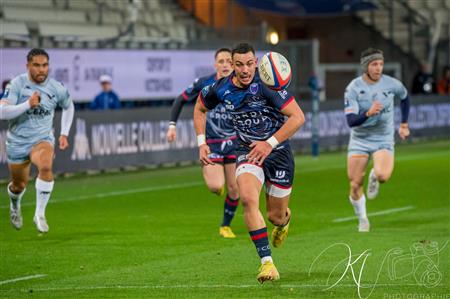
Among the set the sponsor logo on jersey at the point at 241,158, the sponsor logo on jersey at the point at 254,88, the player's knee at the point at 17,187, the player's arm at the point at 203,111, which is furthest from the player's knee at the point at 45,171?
the sponsor logo on jersey at the point at 254,88

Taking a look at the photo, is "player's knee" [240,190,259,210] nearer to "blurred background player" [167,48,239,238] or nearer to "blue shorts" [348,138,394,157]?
"blurred background player" [167,48,239,238]

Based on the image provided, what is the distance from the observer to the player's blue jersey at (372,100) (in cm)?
1619

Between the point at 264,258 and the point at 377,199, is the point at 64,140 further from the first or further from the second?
the point at 377,199

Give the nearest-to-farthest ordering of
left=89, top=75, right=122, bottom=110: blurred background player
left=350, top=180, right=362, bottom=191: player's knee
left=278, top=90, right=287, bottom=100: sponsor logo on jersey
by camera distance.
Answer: left=278, top=90, right=287, bottom=100: sponsor logo on jersey, left=350, top=180, right=362, bottom=191: player's knee, left=89, top=75, right=122, bottom=110: blurred background player

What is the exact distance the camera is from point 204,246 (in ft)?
48.3

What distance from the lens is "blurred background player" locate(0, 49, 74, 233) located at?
1558cm

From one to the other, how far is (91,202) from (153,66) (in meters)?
9.54

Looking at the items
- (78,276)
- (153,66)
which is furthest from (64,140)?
(153,66)

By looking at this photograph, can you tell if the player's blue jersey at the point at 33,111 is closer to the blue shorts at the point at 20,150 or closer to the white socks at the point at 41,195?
the blue shorts at the point at 20,150

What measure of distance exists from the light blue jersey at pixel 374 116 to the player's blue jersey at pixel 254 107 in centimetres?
432

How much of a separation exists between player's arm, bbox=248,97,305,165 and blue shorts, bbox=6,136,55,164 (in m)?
4.95

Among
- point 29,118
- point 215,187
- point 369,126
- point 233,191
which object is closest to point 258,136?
point 215,187

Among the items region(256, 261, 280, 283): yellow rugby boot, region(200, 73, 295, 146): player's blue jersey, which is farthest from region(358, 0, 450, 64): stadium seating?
region(256, 261, 280, 283): yellow rugby boot

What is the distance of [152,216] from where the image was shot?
60.3ft
